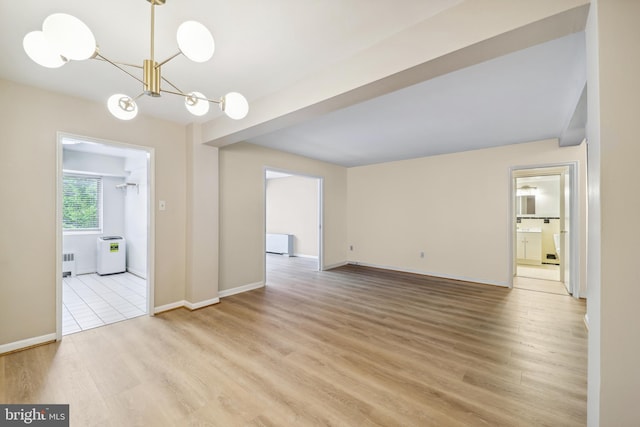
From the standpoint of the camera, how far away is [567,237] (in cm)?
441

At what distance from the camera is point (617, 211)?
3.58ft

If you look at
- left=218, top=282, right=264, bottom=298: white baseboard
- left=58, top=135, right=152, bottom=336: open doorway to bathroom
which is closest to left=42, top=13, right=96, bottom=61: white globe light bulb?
left=218, top=282, right=264, bottom=298: white baseboard

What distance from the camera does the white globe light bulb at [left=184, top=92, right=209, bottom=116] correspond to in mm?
1710

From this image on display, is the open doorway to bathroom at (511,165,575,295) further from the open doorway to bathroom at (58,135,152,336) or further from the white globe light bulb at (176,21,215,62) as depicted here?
the open doorway to bathroom at (58,135,152,336)

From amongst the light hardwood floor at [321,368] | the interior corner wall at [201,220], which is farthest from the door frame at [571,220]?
the interior corner wall at [201,220]

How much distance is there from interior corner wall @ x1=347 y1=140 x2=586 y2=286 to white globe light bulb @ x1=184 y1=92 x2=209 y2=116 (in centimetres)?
480

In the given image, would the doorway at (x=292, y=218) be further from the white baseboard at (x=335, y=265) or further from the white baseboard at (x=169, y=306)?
the white baseboard at (x=169, y=306)

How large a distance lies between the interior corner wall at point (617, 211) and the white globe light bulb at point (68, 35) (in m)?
2.18

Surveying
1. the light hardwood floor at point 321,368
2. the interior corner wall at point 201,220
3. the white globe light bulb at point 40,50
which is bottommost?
the light hardwood floor at point 321,368

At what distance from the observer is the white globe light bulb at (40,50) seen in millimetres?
1236

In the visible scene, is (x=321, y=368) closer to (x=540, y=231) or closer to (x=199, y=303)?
(x=199, y=303)

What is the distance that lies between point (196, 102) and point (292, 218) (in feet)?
21.6

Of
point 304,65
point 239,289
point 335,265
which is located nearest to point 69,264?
point 239,289

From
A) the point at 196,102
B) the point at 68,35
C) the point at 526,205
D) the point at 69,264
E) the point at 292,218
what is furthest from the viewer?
the point at 292,218
